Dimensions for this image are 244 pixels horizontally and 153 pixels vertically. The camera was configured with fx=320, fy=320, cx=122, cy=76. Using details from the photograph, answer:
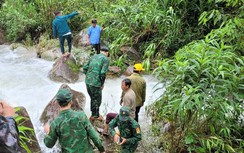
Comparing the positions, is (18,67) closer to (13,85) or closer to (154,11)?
(13,85)

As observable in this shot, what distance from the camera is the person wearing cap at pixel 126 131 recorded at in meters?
4.21

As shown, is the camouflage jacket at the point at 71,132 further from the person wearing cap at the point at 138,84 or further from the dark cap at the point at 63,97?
the person wearing cap at the point at 138,84

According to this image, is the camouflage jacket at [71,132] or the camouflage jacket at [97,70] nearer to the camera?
the camouflage jacket at [71,132]

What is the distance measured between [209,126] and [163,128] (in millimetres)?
1335

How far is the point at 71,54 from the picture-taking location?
9.60 m

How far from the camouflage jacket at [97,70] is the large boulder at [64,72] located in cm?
308

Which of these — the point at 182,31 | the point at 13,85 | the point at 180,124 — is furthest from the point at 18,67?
the point at 180,124

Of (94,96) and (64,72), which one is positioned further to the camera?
(64,72)

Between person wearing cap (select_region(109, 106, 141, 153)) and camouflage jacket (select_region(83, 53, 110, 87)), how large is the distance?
1.46m

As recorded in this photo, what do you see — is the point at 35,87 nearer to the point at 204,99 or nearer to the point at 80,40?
the point at 80,40

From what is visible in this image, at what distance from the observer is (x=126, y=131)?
4.31m

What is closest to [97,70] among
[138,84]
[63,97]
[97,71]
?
[97,71]

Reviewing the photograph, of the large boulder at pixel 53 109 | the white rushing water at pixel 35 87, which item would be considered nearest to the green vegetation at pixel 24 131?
the white rushing water at pixel 35 87

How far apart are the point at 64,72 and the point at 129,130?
487 cm
